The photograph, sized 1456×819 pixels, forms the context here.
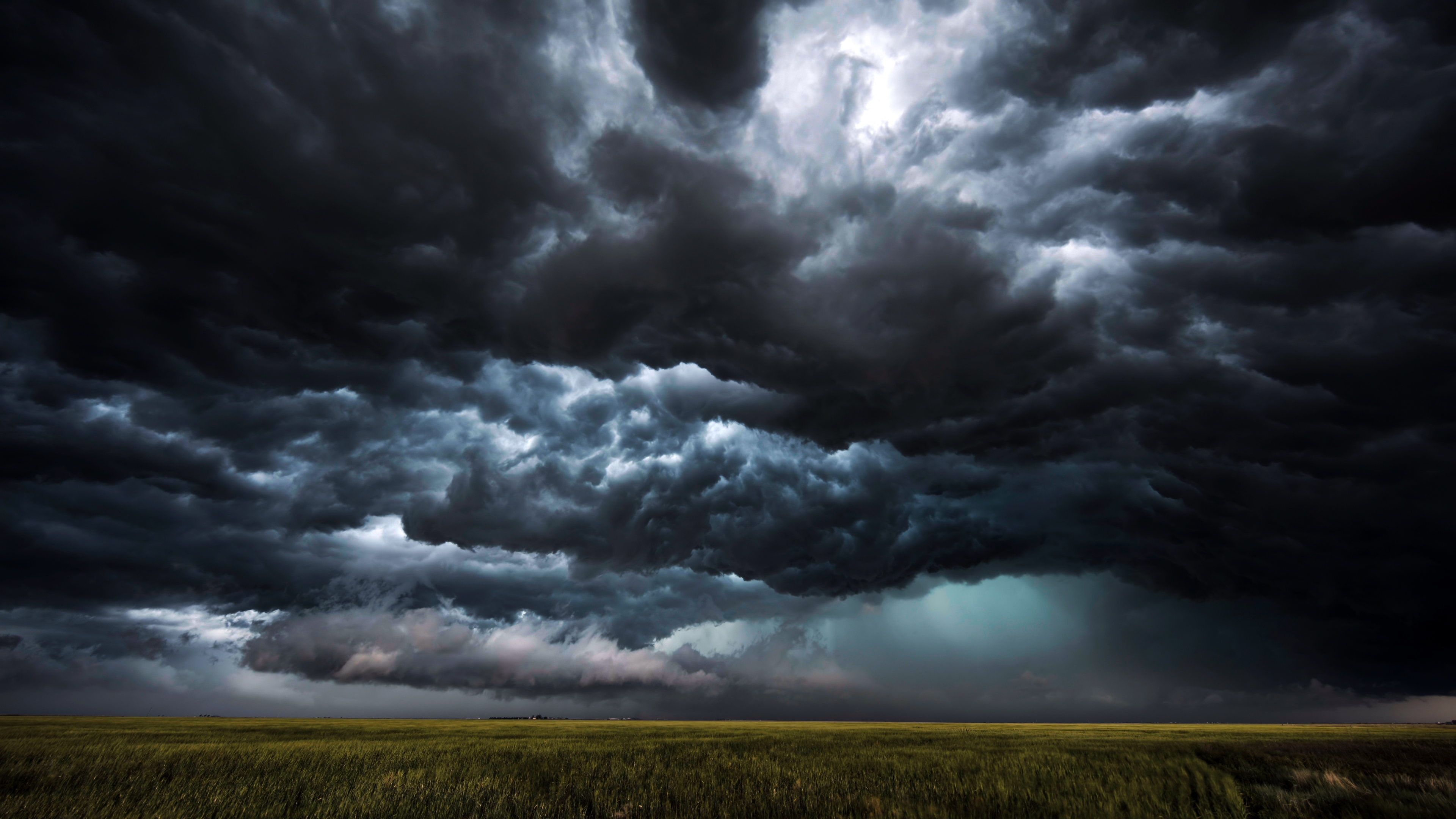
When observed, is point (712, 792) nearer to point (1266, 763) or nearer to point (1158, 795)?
point (1158, 795)

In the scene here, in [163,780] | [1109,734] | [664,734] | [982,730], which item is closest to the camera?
[163,780]

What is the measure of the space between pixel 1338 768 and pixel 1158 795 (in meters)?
17.1

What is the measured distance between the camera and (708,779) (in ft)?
71.5

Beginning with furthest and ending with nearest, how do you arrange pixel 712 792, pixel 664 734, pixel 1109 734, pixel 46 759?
pixel 1109 734, pixel 664 734, pixel 46 759, pixel 712 792

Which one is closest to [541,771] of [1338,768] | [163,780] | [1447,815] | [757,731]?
[163,780]

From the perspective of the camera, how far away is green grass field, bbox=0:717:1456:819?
1730 cm

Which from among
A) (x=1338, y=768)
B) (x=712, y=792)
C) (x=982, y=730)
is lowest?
(x=982, y=730)

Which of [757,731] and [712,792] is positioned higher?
[712,792]

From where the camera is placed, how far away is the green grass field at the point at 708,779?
17297 millimetres

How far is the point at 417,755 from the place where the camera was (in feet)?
95.5

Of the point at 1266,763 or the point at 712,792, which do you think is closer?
the point at 712,792

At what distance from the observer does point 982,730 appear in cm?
6700

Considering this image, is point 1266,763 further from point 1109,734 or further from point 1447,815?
point 1109,734

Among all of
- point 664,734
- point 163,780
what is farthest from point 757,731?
point 163,780
